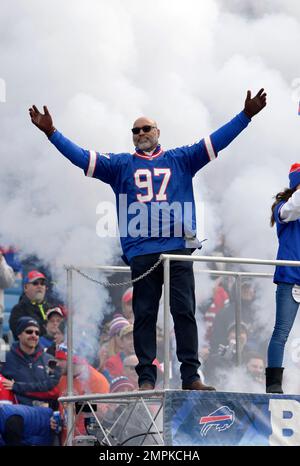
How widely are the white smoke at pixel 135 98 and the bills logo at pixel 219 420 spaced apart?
7.75 meters

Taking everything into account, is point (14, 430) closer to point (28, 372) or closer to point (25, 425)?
point (25, 425)

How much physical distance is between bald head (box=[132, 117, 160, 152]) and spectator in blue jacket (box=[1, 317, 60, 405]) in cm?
324

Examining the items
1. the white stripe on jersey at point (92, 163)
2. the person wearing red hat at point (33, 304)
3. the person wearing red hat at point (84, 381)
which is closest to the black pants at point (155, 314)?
the white stripe on jersey at point (92, 163)

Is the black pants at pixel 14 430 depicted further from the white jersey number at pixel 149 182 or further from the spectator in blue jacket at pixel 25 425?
the white jersey number at pixel 149 182

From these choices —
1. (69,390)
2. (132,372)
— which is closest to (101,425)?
(69,390)

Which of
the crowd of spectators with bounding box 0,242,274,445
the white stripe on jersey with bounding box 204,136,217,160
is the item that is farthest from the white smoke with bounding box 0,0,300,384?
the white stripe on jersey with bounding box 204,136,217,160

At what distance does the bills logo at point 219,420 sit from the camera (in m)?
9.42

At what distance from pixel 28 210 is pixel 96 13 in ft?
17.9

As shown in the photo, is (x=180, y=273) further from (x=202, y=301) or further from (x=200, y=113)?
(x=200, y=113)

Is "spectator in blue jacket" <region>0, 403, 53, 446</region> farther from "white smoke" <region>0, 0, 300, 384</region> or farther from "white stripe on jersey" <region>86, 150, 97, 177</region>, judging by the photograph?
"white smoke" <region>0, 0, 300, 384</region>

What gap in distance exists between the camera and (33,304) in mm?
13844

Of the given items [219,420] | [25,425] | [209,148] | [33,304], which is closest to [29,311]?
[33,304]

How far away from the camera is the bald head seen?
32.8 feet

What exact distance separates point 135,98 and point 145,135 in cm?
1137
